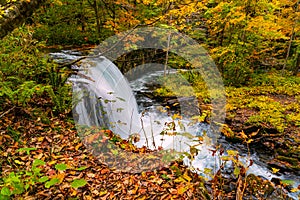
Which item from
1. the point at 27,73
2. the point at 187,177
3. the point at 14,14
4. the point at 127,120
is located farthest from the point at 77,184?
the point at 127,120

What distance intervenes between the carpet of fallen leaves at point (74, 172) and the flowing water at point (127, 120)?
0.52 meters

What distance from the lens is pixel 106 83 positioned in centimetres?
615

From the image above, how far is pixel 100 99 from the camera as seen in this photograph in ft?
17.1

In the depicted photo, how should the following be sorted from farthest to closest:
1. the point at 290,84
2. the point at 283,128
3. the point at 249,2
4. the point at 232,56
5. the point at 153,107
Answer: the point at 290,84, the point at 232,56, the point at 249,2, the point at 153,107, the point at 283,128

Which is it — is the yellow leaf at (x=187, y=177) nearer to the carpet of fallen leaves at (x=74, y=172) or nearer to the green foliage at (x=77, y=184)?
the carpet of fallen leaves at (x=74, y=172)

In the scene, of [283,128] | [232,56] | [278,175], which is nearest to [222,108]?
[283,128]

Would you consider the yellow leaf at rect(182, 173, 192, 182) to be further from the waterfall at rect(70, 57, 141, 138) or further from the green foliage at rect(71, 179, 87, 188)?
the waterfall at rect(70, 57, 141, 138)

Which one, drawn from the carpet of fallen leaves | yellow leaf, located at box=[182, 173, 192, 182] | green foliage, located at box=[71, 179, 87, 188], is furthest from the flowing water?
green foliage, located at box=[71, 179, 87, 188]

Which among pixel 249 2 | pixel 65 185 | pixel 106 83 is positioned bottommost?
pixel 65 185

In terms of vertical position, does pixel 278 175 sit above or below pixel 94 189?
below

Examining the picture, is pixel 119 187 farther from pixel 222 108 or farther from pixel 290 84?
pixel 290 84

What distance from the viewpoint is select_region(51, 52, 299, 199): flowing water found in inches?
184

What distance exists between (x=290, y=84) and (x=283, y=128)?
6.18 meters

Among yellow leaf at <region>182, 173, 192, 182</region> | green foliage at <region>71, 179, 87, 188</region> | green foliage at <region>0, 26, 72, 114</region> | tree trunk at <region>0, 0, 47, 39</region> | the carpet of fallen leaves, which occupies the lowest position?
yellow leaf at <region>182, 173, 192, 182</region>
